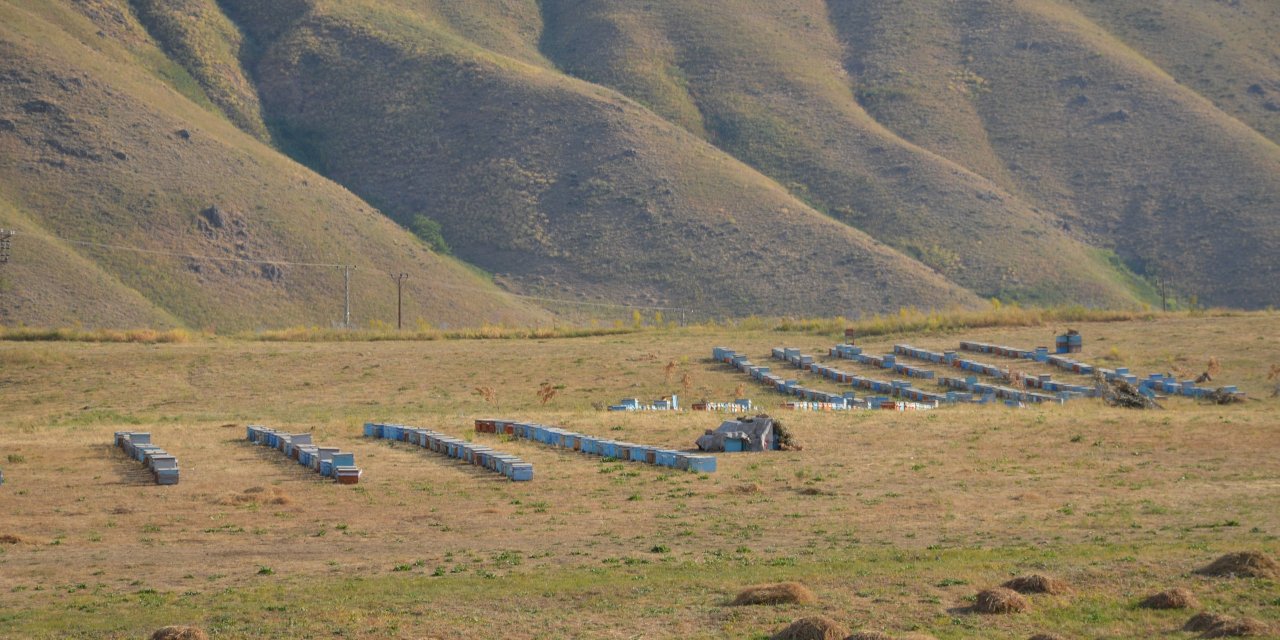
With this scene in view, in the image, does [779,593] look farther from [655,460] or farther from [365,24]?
[365,24]

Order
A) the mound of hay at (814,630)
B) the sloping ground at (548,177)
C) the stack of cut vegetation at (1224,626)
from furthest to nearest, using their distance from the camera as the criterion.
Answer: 1. the sloping ground at (548,177)
2. the stack of cut vegetation at (1224,626)
3. the mound of hay at (814,630)

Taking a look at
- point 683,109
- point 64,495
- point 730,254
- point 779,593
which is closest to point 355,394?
point 64,495

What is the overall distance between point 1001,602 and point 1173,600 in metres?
2.25

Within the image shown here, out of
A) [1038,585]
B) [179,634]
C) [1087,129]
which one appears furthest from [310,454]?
[1087,129]

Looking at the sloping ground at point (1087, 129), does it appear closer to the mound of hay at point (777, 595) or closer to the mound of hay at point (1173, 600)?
the mound of hay at point (1173, 600)

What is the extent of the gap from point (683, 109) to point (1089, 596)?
10826cm

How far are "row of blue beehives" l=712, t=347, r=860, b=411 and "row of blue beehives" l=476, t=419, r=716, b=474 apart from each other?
33.8 ft

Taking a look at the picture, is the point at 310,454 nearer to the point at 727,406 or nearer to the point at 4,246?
the point at 727,406

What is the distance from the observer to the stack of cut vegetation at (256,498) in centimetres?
3048

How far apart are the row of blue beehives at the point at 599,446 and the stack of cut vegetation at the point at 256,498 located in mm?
8544

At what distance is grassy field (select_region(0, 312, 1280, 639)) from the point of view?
20781mm

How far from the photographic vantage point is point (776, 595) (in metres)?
21.1

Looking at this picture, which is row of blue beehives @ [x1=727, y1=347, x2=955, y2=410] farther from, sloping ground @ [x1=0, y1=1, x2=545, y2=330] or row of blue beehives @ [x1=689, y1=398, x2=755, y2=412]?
sloping ground @ [x1=0, y1=1, x2=545, y2=330]

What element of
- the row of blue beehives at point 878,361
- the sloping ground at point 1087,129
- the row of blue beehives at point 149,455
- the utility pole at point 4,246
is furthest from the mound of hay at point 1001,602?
the sloping ground at point 1087,129
